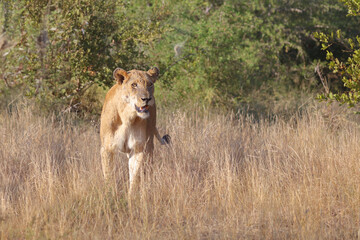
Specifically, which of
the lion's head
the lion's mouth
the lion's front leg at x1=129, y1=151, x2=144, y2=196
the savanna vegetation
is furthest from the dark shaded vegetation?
the lion's front leg at x1=129, y1=151, x2=144, y2=196

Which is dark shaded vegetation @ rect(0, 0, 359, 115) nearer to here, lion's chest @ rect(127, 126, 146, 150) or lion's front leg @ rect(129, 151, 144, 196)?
lion's chest @ rect(127, 126, 146, 150)

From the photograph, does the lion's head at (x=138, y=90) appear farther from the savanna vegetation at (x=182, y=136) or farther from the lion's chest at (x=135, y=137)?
the savanna vegetation at (x=182, y=136)

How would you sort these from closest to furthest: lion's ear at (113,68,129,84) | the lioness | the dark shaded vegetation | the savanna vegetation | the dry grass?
the dry grass
the savanna vegetation
the lioness
lion's ear at (113,68,129,84)
the dark shaded vegetation

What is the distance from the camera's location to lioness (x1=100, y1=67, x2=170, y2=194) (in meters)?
5.39

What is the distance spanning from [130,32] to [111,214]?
4.79 metres

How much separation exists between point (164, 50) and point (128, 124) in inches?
203

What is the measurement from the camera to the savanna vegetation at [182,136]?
473cm

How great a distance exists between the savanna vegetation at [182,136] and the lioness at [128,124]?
231mm

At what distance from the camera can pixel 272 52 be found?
1222 cm

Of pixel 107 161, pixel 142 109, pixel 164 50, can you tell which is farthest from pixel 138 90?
pixel 164 50

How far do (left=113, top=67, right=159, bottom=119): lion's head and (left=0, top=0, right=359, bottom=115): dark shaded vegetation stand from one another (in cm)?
272

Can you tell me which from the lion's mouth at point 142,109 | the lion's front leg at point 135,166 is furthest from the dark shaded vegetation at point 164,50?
the lion's front leg at point 135,166

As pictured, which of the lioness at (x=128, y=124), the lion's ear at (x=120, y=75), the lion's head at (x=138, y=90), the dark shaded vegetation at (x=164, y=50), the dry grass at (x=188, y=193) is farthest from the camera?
the dark shaded vegetation at (x=164, y=50)

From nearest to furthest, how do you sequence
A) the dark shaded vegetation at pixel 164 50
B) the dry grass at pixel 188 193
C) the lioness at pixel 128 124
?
the dry grass at pixel 188 193, the lioness at pixel 128 124, the dark shaded vegetation at pixel 164 50
